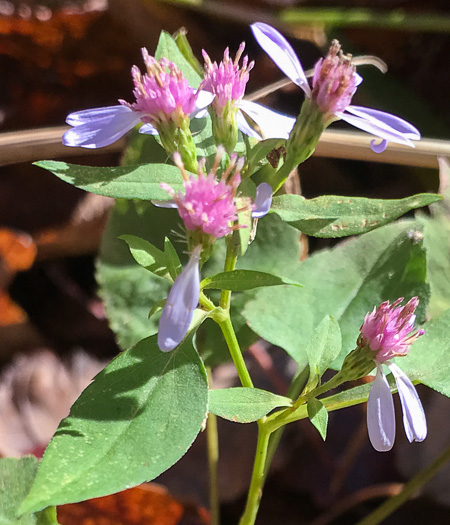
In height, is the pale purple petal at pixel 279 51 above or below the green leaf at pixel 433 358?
above

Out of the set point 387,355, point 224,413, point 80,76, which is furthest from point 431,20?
point 224,413

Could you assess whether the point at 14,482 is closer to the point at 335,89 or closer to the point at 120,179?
the point at 120,179

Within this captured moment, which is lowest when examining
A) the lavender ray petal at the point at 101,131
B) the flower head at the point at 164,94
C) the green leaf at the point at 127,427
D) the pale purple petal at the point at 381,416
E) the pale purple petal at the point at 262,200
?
the green leaf at the point at 127,427

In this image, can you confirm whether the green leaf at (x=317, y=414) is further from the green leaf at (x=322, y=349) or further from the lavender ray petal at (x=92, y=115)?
the lavender ray petal at (x=92, y=115)

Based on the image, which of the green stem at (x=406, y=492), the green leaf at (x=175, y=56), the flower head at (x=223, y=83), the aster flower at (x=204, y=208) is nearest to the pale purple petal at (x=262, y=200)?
the aster flower at (x=204, y=208)

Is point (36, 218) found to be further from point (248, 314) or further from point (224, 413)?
point (224, 413)

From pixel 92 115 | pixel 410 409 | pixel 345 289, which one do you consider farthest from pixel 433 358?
pixel 92 115
